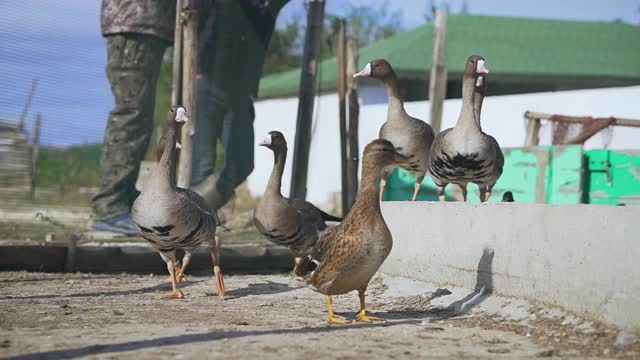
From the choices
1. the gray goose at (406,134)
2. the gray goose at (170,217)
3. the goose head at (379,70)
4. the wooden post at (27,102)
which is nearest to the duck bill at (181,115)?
the gray goose at (170,217)

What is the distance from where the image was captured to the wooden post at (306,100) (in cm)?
1449

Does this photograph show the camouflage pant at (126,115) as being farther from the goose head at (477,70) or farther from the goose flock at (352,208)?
the goose head at (477,70)

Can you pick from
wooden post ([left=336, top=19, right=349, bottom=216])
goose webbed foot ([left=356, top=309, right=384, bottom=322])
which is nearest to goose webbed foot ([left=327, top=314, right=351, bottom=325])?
goose webbed foot ([left=356, top=309, right=384, bottom=322])

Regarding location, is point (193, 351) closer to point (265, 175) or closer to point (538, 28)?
point (265, 175)

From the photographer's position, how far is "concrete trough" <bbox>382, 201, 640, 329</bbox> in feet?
19.9

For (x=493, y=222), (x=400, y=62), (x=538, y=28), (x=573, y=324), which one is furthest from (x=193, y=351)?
(x=538, y=28)

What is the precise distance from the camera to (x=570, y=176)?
13.5 metres

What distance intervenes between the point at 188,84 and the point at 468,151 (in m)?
4.39

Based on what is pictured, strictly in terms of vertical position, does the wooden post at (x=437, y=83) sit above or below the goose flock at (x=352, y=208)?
above

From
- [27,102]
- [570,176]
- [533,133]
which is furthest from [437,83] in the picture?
[27,102]

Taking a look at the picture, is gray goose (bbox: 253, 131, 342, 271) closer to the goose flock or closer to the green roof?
the goose flock

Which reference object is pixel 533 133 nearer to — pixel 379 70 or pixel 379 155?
pixel 379 70

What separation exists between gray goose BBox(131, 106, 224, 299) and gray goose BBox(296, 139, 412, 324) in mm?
2046

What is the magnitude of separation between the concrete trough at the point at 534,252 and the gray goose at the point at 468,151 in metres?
0.58
